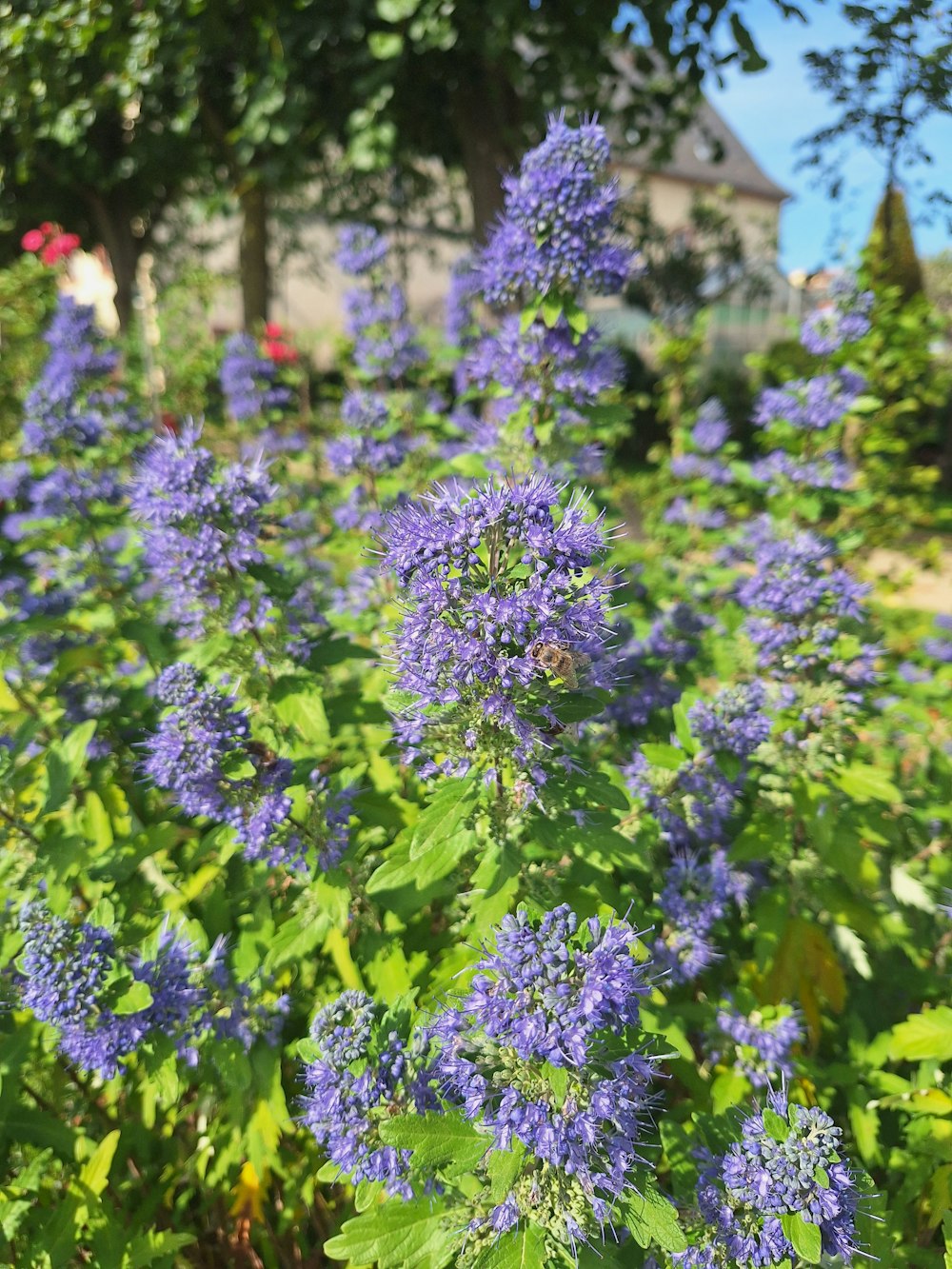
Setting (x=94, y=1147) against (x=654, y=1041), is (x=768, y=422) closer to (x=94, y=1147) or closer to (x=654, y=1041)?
(x=654, y=1041)

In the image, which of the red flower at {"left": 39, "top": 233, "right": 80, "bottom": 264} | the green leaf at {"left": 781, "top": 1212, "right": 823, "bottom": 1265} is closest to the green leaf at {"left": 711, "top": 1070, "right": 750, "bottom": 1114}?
the green leaf at {"left": 781, "top": 1212, "right": 823, "bottom": 1265}

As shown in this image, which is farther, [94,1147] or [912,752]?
[912,752]

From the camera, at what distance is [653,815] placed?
260cm

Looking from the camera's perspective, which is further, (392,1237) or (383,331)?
(383,331)

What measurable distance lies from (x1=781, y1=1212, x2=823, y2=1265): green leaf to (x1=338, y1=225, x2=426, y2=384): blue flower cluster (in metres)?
4.59

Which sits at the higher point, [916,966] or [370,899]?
[370,899]

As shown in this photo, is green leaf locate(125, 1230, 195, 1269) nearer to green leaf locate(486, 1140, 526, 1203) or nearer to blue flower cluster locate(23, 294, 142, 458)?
green leaf locate(486, 1140, 526, 1203)

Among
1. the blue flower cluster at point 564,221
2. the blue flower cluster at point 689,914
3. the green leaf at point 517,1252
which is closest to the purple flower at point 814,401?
the blue flower cluster at point 564,221

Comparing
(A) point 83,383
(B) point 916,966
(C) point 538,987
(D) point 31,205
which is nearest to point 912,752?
(B) point 916,966

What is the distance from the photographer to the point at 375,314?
16.7ft

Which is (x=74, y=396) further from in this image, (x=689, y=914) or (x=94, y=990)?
(x=689, y=914)

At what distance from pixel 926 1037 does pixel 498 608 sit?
1739 mm

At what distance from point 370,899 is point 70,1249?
1202 mm

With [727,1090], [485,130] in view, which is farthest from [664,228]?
[727,1090]
